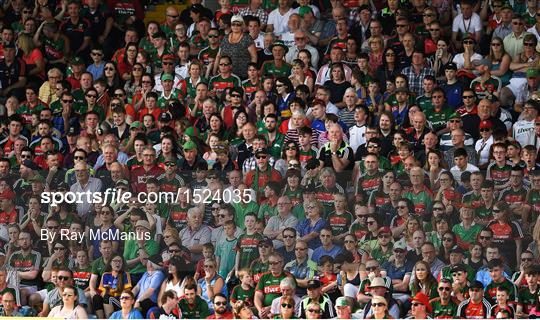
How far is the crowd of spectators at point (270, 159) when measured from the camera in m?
19.1

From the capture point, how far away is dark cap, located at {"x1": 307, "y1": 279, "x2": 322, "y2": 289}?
1908cm

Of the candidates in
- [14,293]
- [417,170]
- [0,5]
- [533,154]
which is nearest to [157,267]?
→ [14,293]

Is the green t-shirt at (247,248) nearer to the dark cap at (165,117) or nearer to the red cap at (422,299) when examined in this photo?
the red cap at (422,299)

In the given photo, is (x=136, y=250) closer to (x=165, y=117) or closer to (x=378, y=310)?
(x=378, y=310)

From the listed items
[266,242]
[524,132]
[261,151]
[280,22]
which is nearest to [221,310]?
[266,242]

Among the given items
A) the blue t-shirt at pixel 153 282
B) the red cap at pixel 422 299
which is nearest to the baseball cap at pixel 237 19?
the blue t-shirt at pixel 153 282

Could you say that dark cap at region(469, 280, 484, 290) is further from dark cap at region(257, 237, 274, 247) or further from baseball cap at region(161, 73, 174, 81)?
baseball cap at region(161, 73, 174, 81)

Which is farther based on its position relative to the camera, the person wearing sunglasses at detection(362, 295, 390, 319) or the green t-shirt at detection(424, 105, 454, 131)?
the green t-shirt at detection(424, 105, 454, 131)

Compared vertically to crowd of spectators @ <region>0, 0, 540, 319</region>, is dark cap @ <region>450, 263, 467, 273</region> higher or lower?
lower

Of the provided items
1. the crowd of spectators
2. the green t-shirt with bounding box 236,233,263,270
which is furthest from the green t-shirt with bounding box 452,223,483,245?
the green t-shirt with bounding box 236,233,263,270

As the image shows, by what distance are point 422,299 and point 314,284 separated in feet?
4.01
